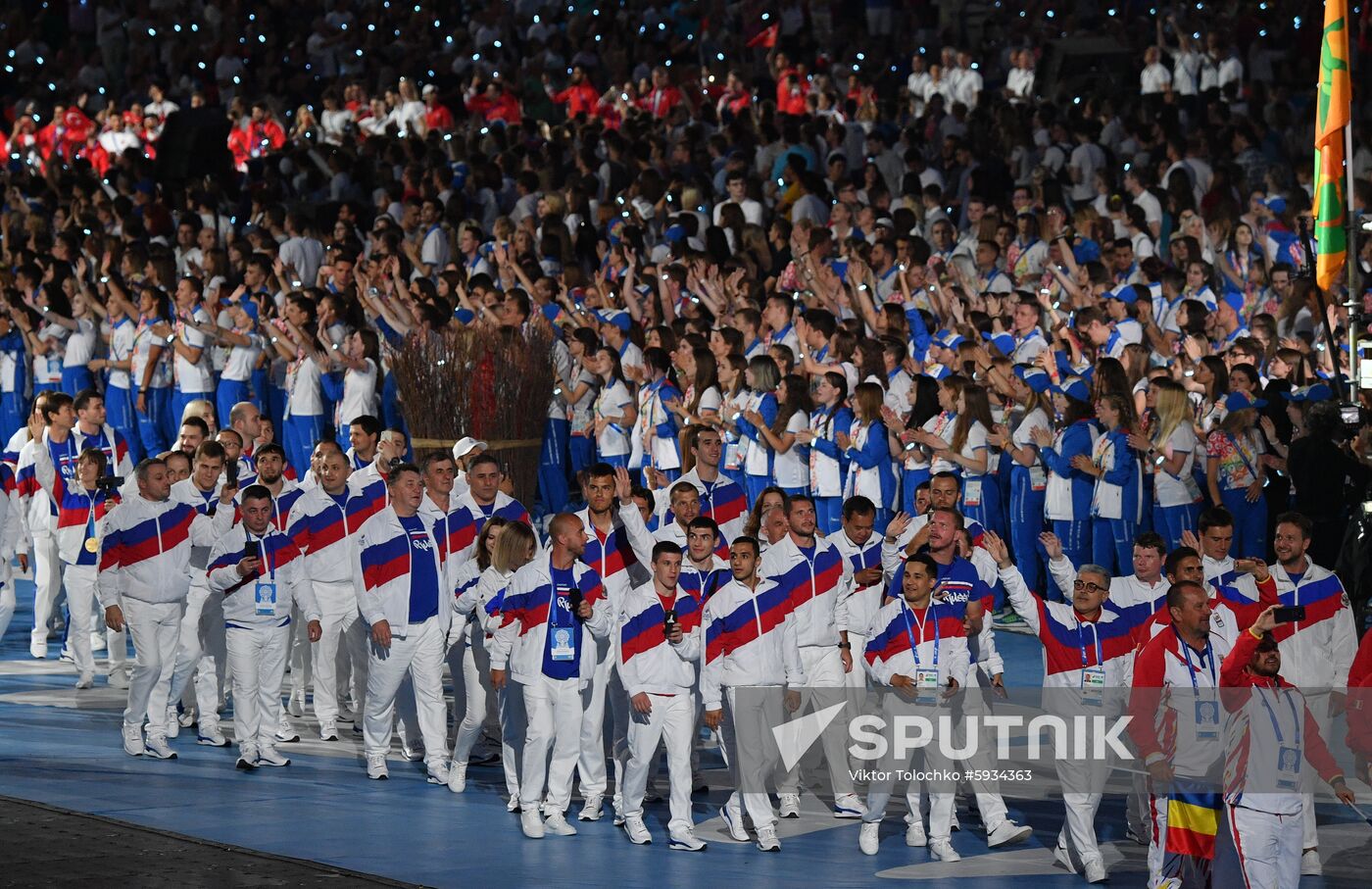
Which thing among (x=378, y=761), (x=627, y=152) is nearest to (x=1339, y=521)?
(x=378, y=761)

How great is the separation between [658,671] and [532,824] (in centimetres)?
97

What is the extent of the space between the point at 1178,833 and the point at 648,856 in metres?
2.58

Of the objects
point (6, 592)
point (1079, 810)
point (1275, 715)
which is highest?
point (6, 592)

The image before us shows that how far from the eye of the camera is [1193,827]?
915 centimetres

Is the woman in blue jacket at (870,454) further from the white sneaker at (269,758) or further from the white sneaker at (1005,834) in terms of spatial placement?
the white sneaker at (1005,834)

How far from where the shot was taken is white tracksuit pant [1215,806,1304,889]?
8.77m

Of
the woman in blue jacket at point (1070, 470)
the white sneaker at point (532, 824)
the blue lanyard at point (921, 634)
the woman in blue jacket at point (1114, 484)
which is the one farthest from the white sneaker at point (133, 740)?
the woman in blue jacket at point (1114, 484)

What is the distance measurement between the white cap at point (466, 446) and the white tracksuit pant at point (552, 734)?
3092 mm

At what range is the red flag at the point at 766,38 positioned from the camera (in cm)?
2658

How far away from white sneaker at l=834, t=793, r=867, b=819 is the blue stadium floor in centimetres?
13

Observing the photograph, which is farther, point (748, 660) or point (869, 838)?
point (748, 660)

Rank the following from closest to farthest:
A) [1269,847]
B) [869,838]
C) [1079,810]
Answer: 1. [1269,847]
2. [1079,810]
3. [869,838]

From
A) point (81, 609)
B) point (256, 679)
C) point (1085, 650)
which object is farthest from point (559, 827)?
point (81, 609)

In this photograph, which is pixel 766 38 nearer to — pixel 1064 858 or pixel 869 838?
pixel 869 838
